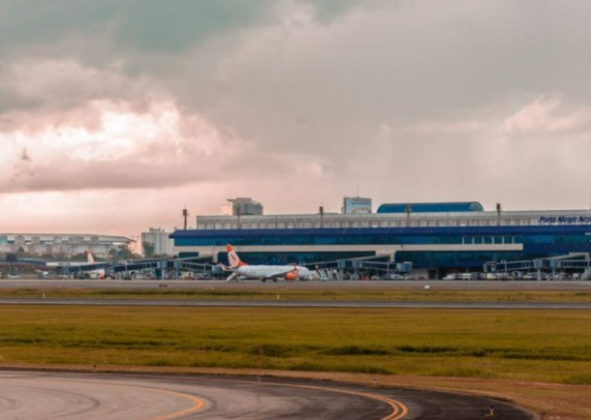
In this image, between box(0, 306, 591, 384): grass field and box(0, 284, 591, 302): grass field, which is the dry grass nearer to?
box(0, 306, 591, 384): grass field

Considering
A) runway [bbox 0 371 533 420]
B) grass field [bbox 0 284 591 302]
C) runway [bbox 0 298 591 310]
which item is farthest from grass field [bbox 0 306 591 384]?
grass field [bbox 0 284 591 302]

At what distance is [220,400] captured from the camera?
39.6 meters

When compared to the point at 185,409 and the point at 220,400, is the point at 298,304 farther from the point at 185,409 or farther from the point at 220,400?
the point at 185,409

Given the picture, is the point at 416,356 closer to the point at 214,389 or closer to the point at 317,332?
the point at 317,332

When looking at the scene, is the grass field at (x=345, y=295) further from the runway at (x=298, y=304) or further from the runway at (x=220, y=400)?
the runway at (x=220, y=400)

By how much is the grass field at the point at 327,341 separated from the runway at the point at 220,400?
9.72 meters

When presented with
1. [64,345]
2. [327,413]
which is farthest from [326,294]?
[327,413]

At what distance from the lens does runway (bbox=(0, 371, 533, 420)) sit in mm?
35156

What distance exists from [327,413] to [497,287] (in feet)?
399

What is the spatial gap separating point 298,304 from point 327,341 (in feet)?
139

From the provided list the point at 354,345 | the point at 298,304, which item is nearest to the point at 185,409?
the point at 354,345

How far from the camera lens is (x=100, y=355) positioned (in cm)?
6316

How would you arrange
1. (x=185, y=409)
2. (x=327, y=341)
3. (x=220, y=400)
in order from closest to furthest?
(x=185, y=409), (x=220, y=400), (x=327, y=341)

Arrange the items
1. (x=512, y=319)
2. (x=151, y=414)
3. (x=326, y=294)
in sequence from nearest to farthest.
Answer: (x=151, y=414)
(x=512, y=319)
(x=326, y=294)
